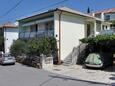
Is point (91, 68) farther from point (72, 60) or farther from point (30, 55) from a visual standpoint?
point (30, 55)

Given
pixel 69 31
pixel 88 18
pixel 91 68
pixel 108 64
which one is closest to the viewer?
pixel 91 68

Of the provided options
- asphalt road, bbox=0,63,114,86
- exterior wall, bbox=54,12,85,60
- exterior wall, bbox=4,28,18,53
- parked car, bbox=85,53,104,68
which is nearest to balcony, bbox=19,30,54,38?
exterior wall, bbox=54,12,85,60

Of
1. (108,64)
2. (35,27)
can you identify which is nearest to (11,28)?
(35,27)

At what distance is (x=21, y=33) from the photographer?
3459cm

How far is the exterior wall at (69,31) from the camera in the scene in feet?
82.9

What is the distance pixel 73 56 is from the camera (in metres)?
24.1

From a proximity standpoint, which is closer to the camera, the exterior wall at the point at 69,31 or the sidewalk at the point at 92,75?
the sidewalk at the point at 92,75

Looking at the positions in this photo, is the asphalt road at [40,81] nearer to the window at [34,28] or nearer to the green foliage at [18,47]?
the green foliage at [18,47]

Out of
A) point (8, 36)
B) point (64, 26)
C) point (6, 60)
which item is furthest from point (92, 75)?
point (8, 36)

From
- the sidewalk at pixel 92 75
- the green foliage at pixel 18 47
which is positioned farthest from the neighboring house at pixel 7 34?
the sidewalk at pixel 92 75

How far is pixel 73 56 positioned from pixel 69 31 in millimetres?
3759

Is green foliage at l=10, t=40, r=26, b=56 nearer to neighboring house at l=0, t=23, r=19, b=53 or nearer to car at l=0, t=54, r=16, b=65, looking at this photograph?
car at l=0, t=54, r=16, b=65

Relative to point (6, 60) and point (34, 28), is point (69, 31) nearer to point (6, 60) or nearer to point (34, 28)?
point (34, 28)

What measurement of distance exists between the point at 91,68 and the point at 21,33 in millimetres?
17297
